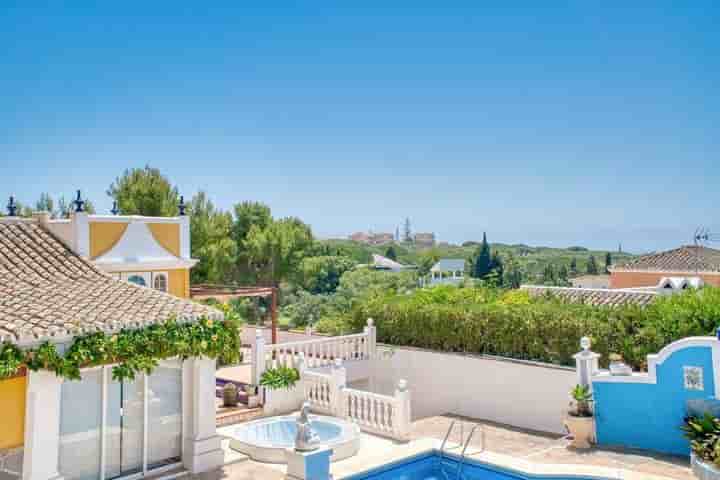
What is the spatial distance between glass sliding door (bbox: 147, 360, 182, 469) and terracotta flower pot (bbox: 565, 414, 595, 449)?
7.54 metres

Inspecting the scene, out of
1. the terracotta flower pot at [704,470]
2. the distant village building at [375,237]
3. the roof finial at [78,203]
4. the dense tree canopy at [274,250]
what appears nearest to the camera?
the terracotta flower pot at [704,470]

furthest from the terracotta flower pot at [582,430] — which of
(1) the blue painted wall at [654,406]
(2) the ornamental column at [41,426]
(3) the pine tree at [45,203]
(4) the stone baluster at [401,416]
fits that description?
(3) the pine tree at [45,203]

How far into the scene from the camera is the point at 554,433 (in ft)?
44.4

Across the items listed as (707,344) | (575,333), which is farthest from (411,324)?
(707,344)

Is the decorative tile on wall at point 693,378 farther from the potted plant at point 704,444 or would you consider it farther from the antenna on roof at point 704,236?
the antenna on roof at point 704,236

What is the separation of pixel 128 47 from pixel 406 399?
15260 millimetres

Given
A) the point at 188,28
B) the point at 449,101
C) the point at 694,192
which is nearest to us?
the point at 188,28

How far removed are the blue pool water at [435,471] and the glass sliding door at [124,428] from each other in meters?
3.68

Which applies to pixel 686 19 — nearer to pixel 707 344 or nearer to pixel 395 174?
pixel 707 344

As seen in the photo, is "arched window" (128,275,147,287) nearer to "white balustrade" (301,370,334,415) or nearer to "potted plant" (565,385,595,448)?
"white balustrade" (301,370,334,415)

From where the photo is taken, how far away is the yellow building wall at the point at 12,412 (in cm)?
882

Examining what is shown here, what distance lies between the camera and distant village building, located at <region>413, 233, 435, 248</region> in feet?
513

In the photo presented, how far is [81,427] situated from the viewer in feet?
30.7

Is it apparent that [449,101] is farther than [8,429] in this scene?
Yes
